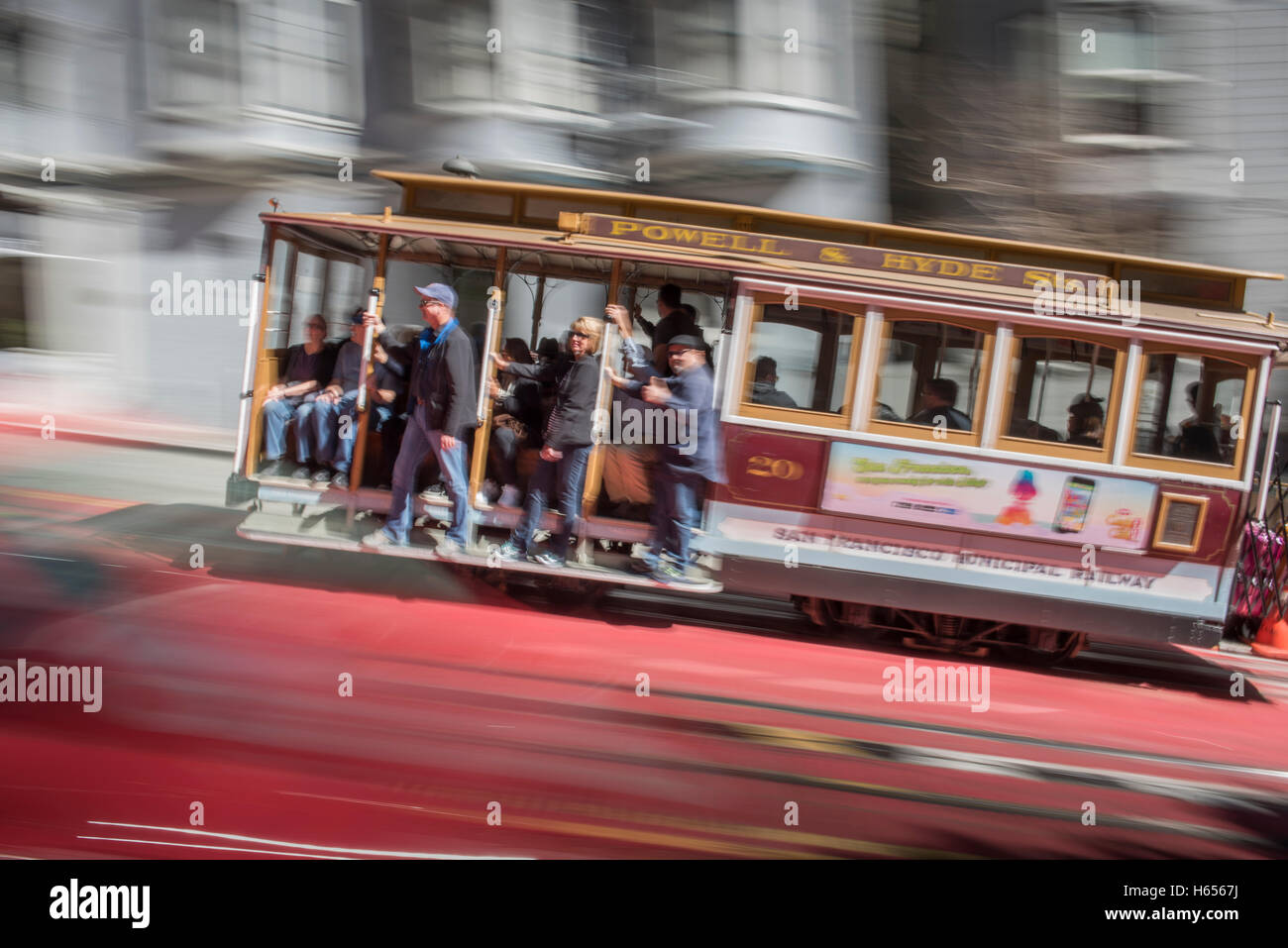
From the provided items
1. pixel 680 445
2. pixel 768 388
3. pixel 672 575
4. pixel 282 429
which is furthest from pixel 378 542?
pixel 768 388

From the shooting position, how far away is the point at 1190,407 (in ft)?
23.2

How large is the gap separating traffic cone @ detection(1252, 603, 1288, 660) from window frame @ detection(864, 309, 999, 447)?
13.1 ft

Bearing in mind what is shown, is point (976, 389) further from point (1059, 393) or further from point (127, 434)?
point (127, 434)

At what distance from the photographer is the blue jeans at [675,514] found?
7.28 meters

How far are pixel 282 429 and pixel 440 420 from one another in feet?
4.94

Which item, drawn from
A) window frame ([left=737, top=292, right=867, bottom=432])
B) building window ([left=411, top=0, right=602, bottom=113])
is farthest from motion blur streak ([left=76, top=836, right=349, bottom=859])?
building window ([left=411, top=0, right=602, bottom=113])

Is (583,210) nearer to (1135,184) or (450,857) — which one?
(450,857)

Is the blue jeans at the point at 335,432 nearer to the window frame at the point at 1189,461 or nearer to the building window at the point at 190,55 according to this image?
the window frame at the point at 1189,461

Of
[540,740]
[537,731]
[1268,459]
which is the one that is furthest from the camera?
[1268,459]

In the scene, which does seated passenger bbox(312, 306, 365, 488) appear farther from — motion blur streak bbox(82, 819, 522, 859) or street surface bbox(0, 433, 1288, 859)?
motion blur streak bbox(82, 819, 522, 859)

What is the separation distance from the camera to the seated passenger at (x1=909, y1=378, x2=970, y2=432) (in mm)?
7145

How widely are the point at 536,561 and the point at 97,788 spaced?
3622mm

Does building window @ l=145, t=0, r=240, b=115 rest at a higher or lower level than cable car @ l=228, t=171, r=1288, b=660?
higher

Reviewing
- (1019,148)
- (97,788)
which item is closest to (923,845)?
(97,788)
